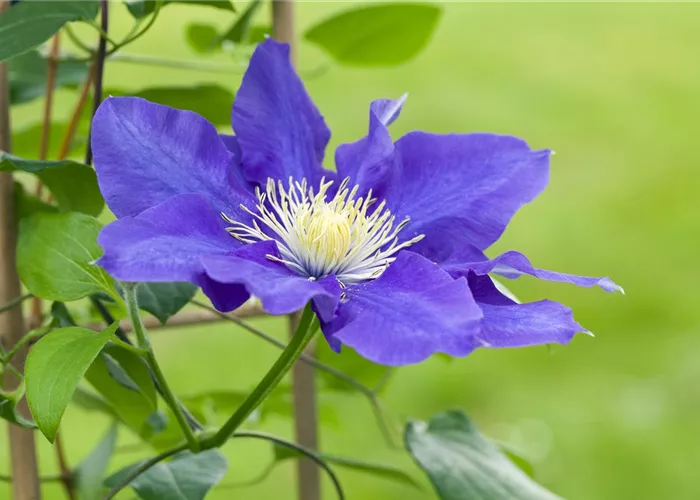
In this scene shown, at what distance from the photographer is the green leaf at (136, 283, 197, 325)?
618 mm

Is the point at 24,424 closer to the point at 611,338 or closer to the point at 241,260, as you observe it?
the point at 241,260

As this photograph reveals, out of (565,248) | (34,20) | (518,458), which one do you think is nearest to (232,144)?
(34,20)

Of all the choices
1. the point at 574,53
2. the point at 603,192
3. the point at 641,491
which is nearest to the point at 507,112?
the point at 603,192

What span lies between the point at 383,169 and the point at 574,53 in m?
2.61

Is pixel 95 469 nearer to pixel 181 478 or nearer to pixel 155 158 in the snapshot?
pixel 181 478

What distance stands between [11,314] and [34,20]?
0.20 meters

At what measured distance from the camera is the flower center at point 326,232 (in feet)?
1.77

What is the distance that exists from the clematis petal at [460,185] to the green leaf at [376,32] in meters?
0.28

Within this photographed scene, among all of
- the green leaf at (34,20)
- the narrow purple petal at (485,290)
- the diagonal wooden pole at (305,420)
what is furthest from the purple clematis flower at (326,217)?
the diagonal wooden pole at (305,420)

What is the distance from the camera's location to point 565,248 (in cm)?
208

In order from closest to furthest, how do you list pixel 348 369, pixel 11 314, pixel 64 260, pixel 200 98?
1. pixel 64 260
2. pixel 11 314
3. pixel 200 98
4. pixel 348 369

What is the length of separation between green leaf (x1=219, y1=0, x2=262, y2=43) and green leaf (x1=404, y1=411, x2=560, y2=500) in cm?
33

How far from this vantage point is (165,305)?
622mm

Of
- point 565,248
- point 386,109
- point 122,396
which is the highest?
point 386,109
